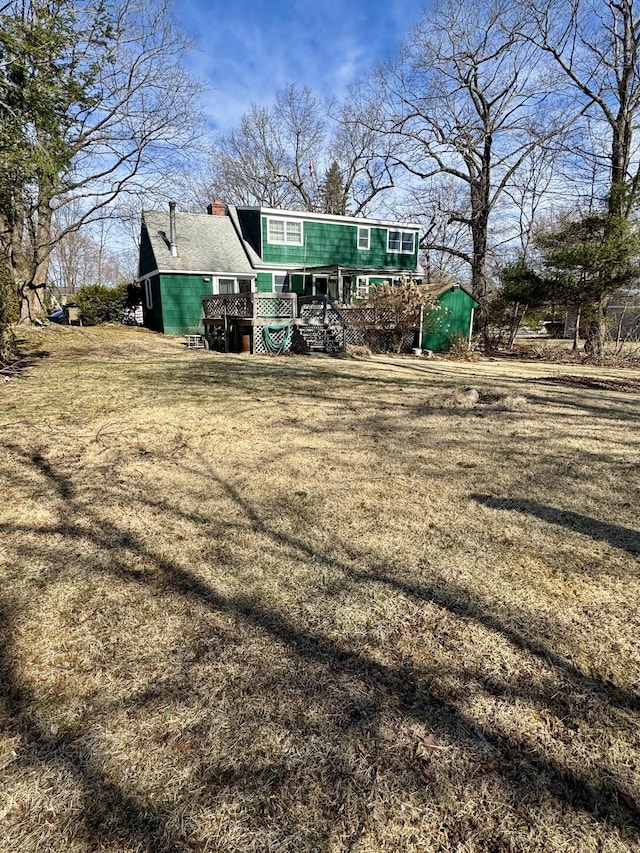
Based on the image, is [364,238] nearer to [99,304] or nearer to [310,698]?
[99,304]

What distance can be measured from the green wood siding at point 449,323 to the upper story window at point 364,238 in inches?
276

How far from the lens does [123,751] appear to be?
1.47 metres

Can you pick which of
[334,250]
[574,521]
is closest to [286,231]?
[334,250]

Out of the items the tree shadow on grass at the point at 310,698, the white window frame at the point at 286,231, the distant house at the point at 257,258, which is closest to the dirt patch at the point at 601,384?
the distant house at the point at 257,258

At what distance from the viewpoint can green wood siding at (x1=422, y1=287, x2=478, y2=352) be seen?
15266 mm

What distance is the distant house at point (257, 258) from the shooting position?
17703mm

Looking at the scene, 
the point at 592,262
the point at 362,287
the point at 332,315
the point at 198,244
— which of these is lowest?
the point at 332,315

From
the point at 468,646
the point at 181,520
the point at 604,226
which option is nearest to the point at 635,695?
the point at 468,646

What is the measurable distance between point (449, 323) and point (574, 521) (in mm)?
13759

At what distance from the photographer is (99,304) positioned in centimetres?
1908

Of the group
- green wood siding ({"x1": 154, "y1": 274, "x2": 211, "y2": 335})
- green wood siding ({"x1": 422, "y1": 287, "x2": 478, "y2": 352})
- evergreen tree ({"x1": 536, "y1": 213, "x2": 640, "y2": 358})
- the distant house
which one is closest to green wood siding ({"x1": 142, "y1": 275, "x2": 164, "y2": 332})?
the distant house

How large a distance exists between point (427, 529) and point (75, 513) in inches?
94.5

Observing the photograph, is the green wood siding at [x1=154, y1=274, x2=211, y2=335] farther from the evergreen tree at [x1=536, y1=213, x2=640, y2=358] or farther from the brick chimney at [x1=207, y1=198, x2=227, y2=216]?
the evergreen tree at [x1=536, y1=213, x2=640, y2=358]

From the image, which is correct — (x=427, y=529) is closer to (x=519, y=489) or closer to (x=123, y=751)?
(x=519, y=489)
